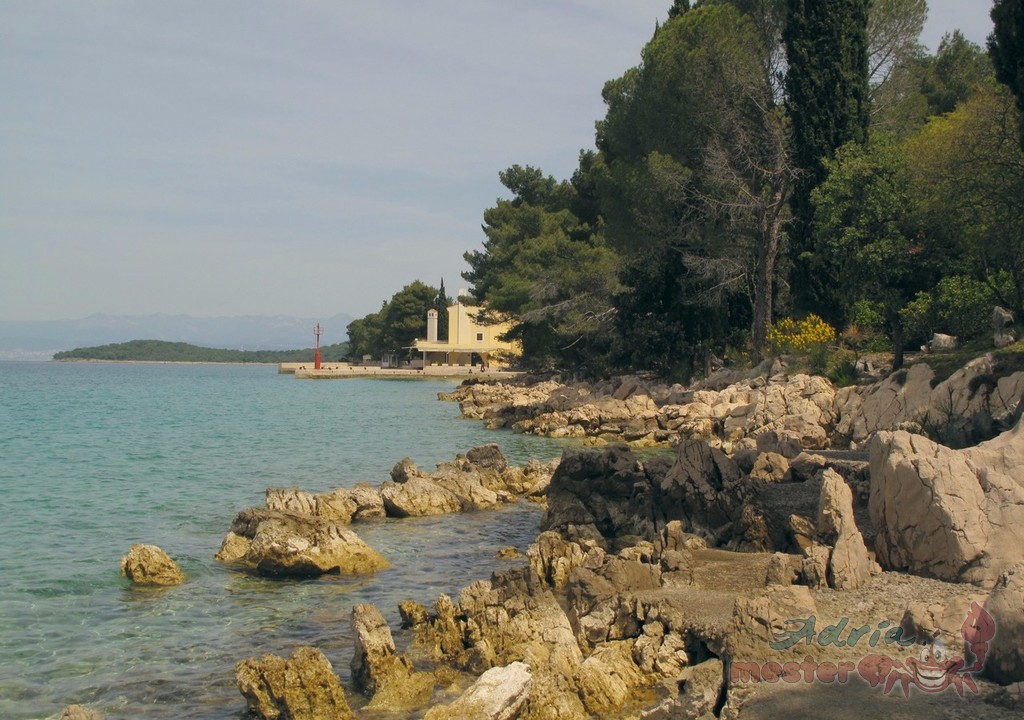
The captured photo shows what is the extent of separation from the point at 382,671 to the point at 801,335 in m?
24.4

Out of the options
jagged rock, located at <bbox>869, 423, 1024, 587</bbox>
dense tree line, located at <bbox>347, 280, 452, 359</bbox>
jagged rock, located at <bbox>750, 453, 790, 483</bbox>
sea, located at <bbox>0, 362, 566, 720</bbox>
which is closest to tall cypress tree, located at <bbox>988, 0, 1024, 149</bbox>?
jagged rock, located at <bbox>750, 453, 790, 483</bbox>

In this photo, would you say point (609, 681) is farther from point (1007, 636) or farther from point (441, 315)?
point (441, 315)

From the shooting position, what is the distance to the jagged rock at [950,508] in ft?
31.7

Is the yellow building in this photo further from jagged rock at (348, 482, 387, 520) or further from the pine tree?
jagged rock at (348, 482, 387, 520)

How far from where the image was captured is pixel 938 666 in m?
7.23

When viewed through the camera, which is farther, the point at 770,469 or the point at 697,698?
the point at 770,469

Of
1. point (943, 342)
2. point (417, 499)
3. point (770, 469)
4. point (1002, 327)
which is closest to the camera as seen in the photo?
point (770, 469)

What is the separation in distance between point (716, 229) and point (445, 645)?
2969cm

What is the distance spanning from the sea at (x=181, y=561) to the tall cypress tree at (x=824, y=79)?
13.5 m

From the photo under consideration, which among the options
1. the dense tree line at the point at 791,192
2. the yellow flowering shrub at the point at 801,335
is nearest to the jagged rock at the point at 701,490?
the dense tree line at the point at 791,192

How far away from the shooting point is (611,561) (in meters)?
10.8

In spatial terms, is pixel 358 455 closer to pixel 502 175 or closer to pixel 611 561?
pixel 611 561

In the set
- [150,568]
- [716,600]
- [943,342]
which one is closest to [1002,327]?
[943,342]

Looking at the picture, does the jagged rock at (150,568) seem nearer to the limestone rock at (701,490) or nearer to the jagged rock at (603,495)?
the jagged rock at (603,495)
